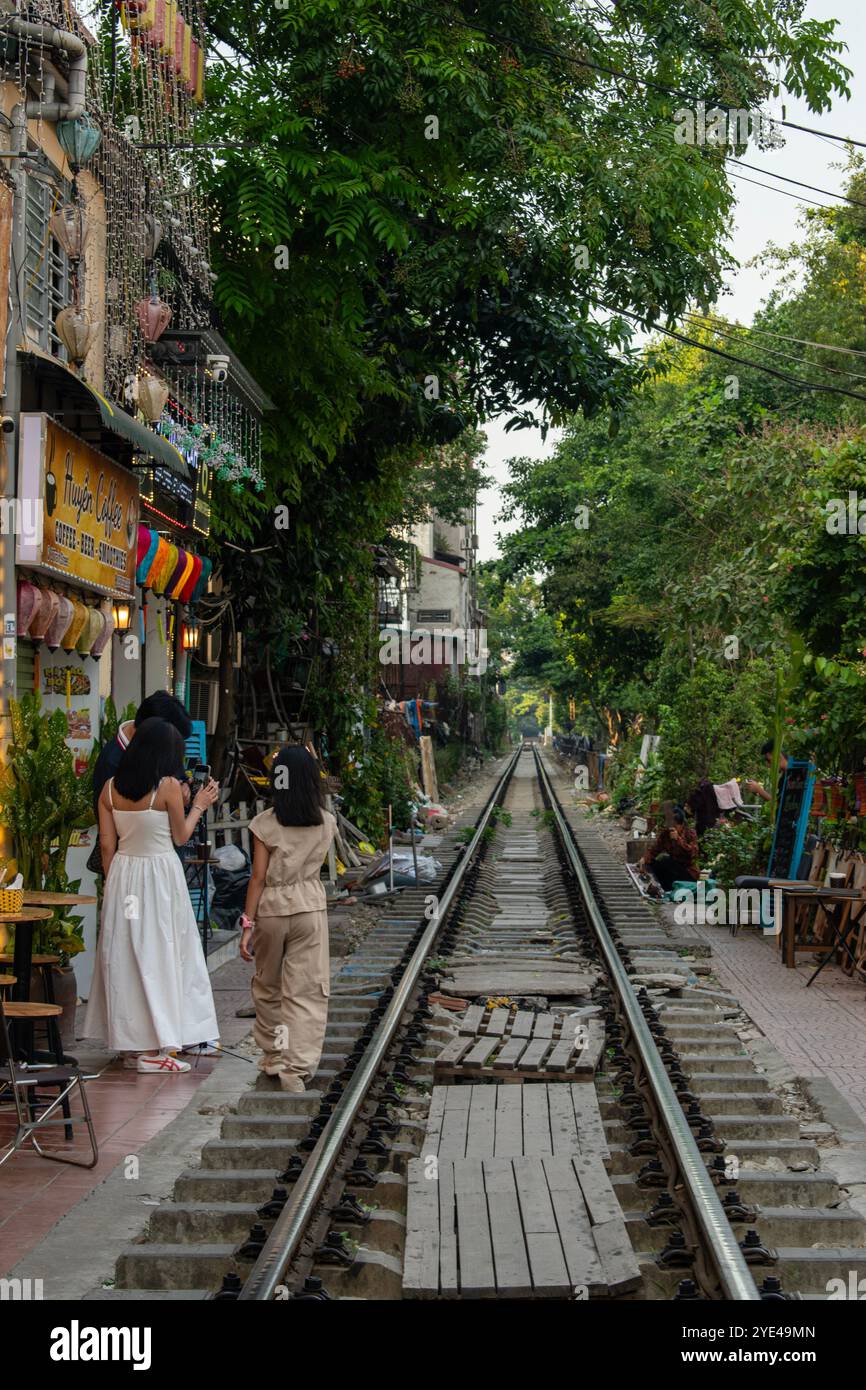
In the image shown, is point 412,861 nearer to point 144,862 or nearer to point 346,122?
point 346,122

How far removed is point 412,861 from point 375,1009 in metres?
9.30

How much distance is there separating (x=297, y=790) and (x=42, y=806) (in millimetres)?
1790

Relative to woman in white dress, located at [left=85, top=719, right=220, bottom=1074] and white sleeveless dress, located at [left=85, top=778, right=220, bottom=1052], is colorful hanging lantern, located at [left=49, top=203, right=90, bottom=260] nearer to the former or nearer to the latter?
woman in white dress, located at [left=85, top=719, right=220, bottom=1074]

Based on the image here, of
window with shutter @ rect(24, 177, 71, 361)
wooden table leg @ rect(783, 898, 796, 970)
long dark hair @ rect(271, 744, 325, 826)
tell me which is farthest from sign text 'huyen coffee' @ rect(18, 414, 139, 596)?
wooden table leg @ rect(783, 898, 796, 970)

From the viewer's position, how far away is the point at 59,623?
11.5 meters

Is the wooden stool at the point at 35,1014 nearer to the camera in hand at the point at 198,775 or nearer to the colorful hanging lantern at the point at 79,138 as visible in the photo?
the colorful hanging lantern at the point at 79,138

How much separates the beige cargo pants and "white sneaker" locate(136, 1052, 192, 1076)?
35.4 inches

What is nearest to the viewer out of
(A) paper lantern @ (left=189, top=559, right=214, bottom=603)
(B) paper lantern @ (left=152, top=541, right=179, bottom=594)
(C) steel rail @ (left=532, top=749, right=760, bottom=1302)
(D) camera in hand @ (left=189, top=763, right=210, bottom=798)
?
(C) steel rail @ (left=532, top=749, right=760, bottom=1302)

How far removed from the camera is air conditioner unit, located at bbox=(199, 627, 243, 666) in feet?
66.1

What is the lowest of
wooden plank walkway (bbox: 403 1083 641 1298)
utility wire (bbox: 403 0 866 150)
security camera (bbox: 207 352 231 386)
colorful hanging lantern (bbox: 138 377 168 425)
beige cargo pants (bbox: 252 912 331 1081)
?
wooden plank walkway (bbox: 403 1083 641 1298)

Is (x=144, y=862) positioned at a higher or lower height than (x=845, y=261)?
lower

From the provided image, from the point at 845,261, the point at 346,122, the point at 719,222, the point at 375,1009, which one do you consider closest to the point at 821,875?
the point at 375,1009

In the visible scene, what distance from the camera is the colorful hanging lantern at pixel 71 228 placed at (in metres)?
12.4

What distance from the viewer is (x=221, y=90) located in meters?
15.8
